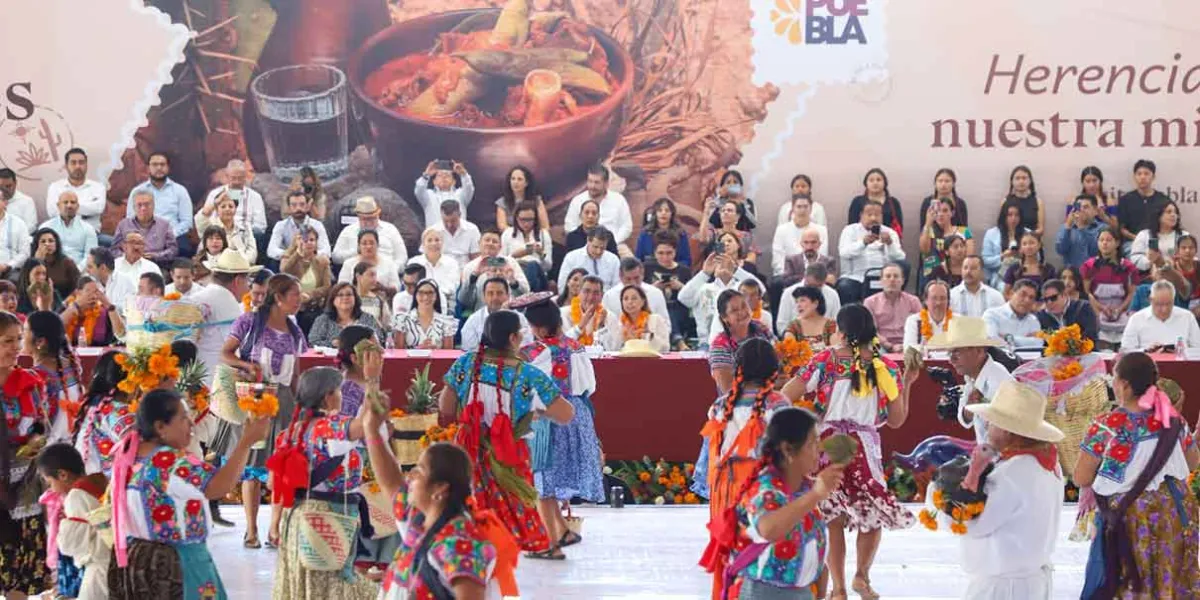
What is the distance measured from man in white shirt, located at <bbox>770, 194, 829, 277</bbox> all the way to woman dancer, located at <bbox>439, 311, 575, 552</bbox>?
771 centimetres

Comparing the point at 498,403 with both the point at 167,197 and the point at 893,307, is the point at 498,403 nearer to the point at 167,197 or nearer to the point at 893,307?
the point at 893,307

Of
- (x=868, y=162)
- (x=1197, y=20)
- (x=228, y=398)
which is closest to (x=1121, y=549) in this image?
(x=228, y=398)

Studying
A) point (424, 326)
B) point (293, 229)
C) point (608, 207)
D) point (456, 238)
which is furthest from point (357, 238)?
point (424, 326)

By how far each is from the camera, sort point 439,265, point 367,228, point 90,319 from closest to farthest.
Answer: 1. point 90,319
2. point 439,265
3. point 367,228

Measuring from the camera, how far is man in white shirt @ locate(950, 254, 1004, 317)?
13.2m

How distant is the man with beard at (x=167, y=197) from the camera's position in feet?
51.3

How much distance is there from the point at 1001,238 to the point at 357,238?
19.6ft

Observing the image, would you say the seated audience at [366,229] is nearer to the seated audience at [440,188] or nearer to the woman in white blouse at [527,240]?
the woman in white blouse at [527,240]

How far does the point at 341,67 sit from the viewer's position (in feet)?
55.4

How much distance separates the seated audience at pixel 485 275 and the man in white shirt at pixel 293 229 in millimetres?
1722

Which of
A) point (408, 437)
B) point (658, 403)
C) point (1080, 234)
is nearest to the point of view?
point (408, 437)

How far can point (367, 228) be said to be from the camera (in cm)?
1484

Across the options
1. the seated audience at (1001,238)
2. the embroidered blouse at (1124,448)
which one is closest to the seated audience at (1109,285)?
the seated audience at (1001,238)

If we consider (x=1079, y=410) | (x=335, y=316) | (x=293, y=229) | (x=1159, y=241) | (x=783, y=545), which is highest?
(x=293, y=229)
